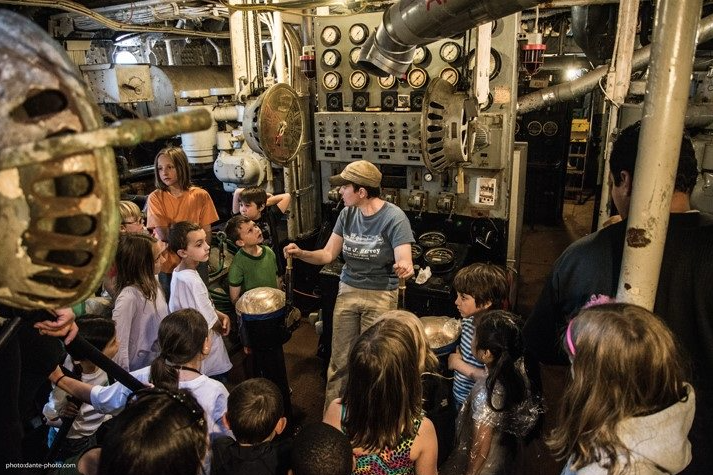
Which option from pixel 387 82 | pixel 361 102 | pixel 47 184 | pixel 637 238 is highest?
pixel 387 82

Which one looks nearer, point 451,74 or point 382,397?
point 382,397

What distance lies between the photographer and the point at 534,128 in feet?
28.0

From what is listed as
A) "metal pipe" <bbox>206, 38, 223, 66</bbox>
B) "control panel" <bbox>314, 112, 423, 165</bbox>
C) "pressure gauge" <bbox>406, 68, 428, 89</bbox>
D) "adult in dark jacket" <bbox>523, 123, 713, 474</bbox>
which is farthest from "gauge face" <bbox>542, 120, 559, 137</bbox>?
"adult in dark jacket" <bbox>523, 123, 713, 474</bbox>

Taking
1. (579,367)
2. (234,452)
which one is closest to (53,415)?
(234,452)

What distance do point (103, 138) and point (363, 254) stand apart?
9.37 feet

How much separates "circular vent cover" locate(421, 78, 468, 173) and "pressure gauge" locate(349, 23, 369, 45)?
1435 millimetres

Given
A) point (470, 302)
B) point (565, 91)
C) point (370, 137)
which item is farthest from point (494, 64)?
point (565, 91)

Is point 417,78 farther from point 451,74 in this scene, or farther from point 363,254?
point 363,254

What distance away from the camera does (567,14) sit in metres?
6.55

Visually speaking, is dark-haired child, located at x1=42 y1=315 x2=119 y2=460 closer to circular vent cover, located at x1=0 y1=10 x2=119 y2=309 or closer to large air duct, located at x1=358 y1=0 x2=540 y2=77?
circular vent cover, located at x1=0 y1=10 x2=119 y2=309

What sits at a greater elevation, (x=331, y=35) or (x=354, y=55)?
(x=331, y=35)

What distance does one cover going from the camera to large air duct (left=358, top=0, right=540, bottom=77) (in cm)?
273

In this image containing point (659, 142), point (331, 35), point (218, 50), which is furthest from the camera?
point (218, 50)

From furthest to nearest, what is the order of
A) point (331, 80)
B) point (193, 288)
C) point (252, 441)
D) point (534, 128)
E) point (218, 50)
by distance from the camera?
point (534, 128) < point (218, 50) < point (331, 80) < point (193, 288) < point (252, 441)
